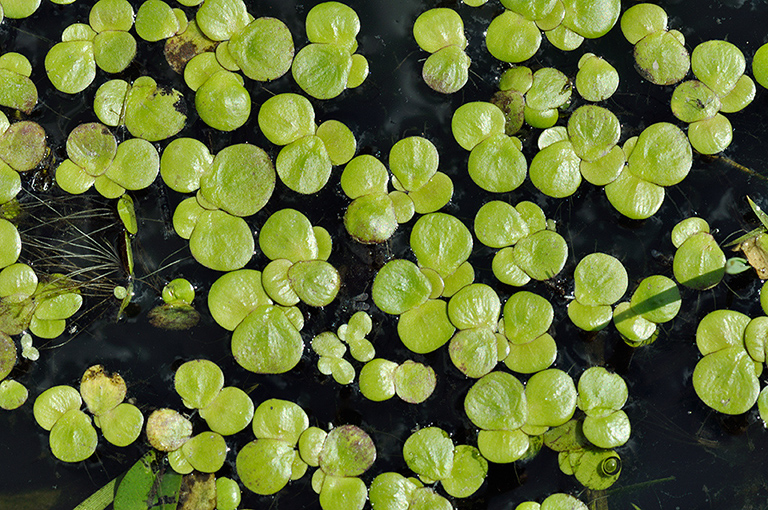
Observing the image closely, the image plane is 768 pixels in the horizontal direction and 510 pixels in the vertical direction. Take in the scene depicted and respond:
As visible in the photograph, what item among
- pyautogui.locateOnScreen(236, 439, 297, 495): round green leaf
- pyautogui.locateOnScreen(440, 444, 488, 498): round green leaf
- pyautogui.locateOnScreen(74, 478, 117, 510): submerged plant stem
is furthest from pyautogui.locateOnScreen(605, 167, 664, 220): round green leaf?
pyautogui.locateOnScreen(74, 478, 117, 510): submerged plant stem

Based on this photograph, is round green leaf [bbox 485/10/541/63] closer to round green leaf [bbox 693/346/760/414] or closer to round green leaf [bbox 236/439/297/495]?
round green leaf [bbox 693/346/760/414]

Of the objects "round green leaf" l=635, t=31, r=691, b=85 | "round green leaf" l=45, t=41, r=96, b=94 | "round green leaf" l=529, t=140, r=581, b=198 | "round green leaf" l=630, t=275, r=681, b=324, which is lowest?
"round green leaf" l=630, t=275, r=681, b=324

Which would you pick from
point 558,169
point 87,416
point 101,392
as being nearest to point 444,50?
point 558,169

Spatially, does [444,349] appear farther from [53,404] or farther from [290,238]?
[53,404]

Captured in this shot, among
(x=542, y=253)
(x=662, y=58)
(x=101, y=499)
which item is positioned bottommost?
(x=101, y=499)

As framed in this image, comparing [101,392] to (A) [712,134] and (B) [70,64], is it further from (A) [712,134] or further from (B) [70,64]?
(A) [712,134]

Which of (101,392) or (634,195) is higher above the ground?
(634,195)

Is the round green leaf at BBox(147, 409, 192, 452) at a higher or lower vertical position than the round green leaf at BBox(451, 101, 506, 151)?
lower

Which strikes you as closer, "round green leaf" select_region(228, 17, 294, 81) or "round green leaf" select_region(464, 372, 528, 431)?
"round green leaf" select_region(464, 372, 528, 431)

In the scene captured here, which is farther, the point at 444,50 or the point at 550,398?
the point at 444,50

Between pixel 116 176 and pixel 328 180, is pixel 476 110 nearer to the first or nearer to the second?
pixel 328 180
